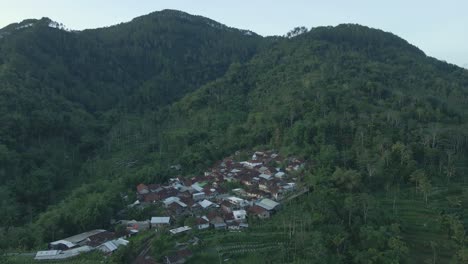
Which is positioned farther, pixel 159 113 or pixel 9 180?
pixel 159 113

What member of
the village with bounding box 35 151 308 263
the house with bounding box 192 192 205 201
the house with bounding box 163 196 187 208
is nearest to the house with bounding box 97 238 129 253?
the village with bounding box 35 151 308 263

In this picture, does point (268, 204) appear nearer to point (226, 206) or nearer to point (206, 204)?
point (226, 206)

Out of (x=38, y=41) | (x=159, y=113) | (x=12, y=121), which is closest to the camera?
(x=12, y=121)

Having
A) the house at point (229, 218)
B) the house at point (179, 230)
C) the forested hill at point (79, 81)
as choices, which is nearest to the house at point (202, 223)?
the house at point (179, 230)

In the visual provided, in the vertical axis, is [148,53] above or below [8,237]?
above

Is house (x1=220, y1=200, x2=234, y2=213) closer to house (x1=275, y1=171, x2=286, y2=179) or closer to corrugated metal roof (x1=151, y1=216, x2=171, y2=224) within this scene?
corrugated metal roof (x1=151, y1=216, x2=171, y2=224)

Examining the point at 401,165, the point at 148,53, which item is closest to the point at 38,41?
the point at 148,53

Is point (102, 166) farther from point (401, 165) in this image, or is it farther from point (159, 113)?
point (401, 165)

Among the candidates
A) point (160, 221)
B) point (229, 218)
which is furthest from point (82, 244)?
point (229, 218)
